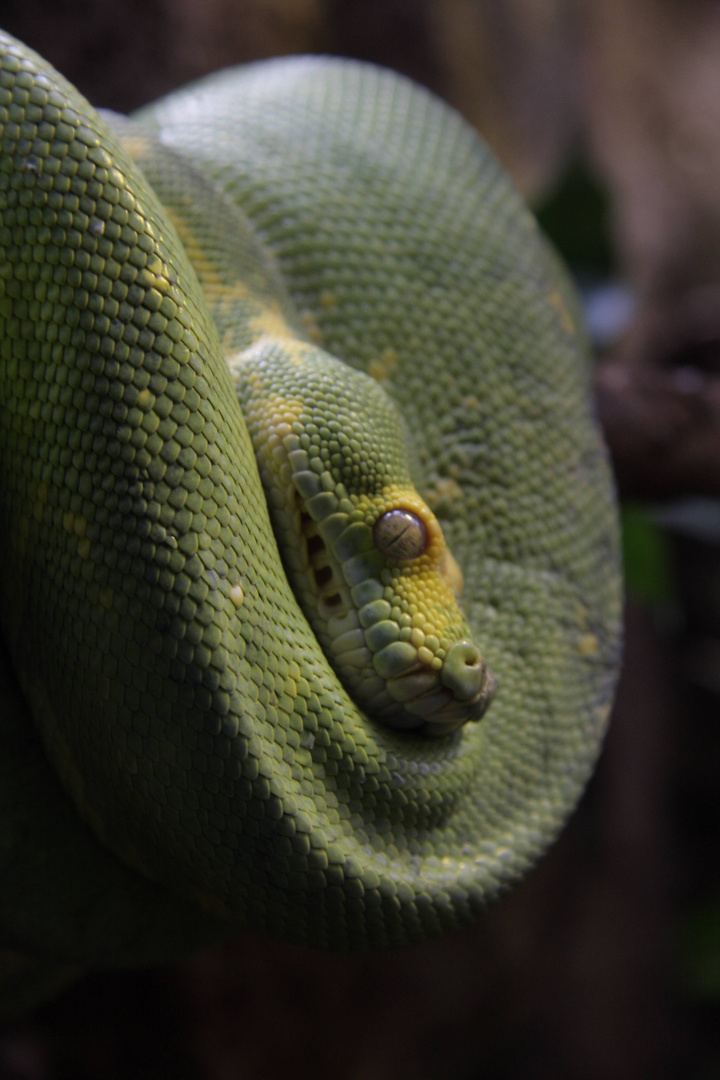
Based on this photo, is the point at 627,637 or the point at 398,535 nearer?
the point at 398,535

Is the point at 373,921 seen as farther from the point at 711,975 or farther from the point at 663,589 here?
the point at 711,975

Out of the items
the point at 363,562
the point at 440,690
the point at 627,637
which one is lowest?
the point at 627,637

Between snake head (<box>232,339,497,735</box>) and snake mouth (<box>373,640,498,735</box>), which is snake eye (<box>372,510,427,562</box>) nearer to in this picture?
snake head (<box>232,339,497,735</box>)

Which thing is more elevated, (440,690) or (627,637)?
(440,690)

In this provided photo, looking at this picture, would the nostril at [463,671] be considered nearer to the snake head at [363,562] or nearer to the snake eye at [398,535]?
the snake head at [363,562]

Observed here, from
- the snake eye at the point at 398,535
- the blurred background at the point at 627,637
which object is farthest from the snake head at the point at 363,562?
the blurred background at the point at 627,637

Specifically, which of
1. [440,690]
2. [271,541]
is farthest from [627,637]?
[271,541]

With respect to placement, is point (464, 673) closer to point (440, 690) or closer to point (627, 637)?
point (440, 690)
